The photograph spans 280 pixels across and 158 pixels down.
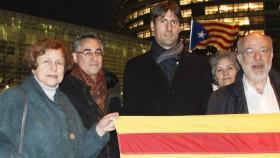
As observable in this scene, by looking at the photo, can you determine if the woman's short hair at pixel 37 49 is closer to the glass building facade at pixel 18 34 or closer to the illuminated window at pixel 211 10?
the glass building facade at pixel 18 34

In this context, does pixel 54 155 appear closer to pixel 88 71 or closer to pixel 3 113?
pixel 3 113

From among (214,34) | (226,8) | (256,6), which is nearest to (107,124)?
(214,34)

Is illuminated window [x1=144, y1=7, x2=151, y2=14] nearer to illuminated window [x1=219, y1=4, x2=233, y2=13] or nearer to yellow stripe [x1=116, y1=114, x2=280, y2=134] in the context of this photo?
illuminated window [x1=219, y1=4, x2=233, y2=13]

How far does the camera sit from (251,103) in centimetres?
475

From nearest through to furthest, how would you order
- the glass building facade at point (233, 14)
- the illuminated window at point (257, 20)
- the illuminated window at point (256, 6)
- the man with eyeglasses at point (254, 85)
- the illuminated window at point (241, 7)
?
the man with eyeglasses at point (254, 85), the glass building facade at point (233, 14), the illuminated window at point (257, 20), the illuminated window at point (256, 6), the illuminated window at point (241, 7)

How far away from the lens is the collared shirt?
15.4 ft

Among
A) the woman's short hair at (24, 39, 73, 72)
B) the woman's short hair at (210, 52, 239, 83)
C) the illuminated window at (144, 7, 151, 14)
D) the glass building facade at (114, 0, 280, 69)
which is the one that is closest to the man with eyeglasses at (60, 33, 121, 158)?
the woman's short hair at (24, 39, 73, 72)

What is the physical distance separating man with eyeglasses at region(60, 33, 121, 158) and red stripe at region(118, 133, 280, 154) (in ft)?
2.67

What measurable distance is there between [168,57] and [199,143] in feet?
3.83

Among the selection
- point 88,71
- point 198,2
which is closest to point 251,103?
point 88,71

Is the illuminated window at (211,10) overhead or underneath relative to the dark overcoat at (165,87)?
overhead

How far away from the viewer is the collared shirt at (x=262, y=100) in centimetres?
468

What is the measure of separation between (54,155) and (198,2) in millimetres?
84231

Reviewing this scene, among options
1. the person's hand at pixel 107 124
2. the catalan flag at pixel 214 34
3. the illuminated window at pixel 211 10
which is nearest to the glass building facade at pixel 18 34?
the catalan flag at pixel 214 34
